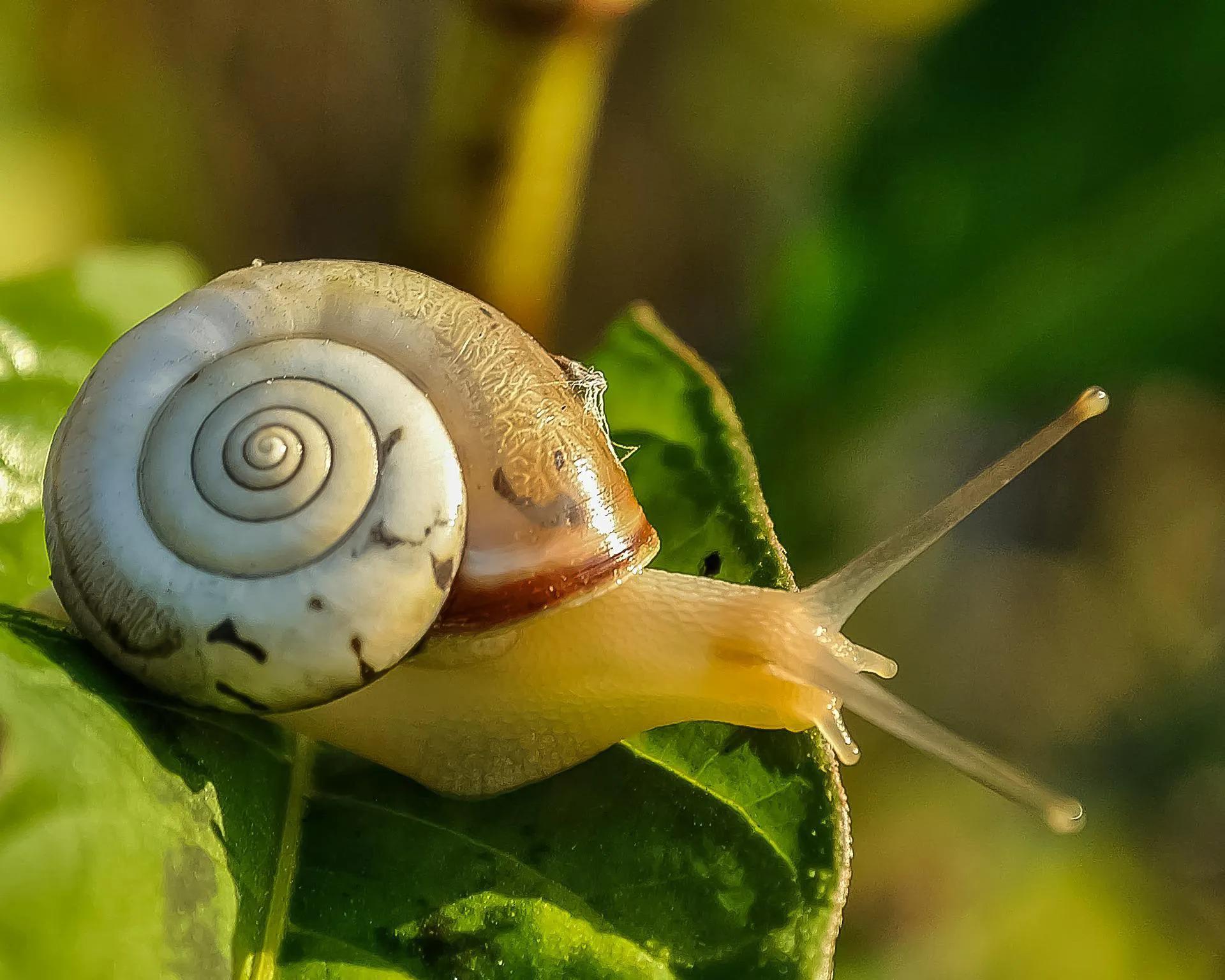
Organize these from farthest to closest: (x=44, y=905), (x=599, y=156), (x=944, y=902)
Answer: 1. (x=599, y=156)
2. (x=944, y=902)
3. (x=44, y=905)

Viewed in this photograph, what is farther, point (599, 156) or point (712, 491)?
point (599, 156)

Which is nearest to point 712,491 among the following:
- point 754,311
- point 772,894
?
point 772,894

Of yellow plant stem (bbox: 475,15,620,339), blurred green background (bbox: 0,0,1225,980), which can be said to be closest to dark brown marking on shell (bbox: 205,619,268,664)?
blurred green background (bbox: 0,0,1225,980)

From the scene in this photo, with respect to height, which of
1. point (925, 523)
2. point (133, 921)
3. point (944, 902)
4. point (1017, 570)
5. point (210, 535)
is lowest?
point (944, 902)

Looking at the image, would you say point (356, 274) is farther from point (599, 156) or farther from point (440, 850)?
point (599, 156)

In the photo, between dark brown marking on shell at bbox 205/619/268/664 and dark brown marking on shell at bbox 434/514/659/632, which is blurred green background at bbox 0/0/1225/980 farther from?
dark brown marking on shell at bbox 434/514/659/632

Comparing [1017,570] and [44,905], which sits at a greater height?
[44,905]

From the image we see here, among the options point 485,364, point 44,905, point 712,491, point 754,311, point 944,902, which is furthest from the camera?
point 754,311

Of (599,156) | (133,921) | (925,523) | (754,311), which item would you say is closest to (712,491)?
(925,523)
